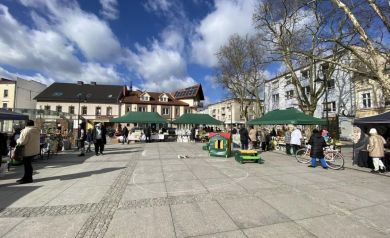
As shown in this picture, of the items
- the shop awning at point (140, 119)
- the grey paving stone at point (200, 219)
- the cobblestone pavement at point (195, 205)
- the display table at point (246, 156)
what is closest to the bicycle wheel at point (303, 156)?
the display table at point (246, 156)

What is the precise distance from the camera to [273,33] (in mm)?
19453

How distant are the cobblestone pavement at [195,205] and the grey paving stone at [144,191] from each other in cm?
3

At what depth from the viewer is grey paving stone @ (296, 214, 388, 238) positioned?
3537 mm

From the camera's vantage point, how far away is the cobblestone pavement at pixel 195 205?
3.67 meters

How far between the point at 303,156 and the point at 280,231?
9296mm

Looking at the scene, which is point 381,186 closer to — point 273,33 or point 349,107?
point 273,33

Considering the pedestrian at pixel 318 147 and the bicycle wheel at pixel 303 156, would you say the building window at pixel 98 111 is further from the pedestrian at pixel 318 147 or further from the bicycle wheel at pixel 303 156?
the pedestrian at pixel 318 147

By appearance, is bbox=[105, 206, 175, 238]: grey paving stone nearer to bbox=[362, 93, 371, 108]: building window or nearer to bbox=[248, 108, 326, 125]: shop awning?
bbox=[248, 108, 326, 125]: shop awning

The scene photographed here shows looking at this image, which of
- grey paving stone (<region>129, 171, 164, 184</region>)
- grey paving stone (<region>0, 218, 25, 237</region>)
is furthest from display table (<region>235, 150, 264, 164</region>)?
grey paving stone (<region>0, 218, 25, 237</region>)

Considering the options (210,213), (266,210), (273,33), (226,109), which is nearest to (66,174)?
(210,213)

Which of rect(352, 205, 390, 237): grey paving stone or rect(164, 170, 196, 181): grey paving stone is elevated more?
rect(164, 170, 196, 181): grey paving stone

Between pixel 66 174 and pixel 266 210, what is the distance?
22.7ft

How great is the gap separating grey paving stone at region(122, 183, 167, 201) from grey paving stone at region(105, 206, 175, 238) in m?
0.84

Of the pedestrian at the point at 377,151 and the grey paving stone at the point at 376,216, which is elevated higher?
the pedestrian at the point at 377,151
